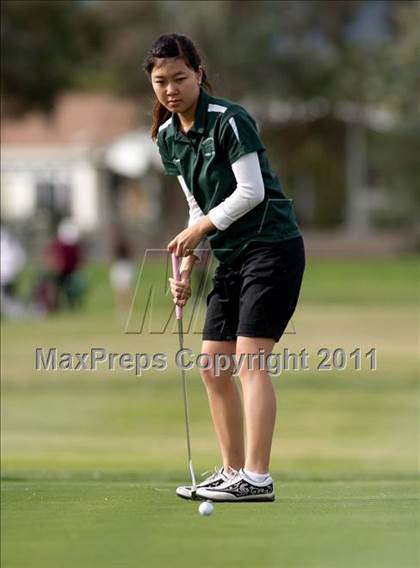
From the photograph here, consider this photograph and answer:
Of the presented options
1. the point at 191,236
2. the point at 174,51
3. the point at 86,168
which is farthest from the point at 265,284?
the point at 86,168

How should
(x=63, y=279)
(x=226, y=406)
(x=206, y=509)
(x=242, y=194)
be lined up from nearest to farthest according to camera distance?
A: (x=206, y=509) → (x=242, y=194) → (x=226, y=406) → (x=63, y=279)

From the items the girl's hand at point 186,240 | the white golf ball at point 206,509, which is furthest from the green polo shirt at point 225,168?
the white golf ball at point 206,509

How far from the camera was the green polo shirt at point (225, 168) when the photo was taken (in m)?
7.07

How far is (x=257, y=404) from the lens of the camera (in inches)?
281

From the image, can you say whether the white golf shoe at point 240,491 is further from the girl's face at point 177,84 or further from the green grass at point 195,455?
the girl's face at point 177,84

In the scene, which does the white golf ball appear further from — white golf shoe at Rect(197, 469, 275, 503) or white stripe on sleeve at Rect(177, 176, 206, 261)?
white stripe on sleeve at Rect(177, 176, 206, 261)

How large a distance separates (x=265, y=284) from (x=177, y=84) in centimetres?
89

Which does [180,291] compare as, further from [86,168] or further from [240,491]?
[86,168]

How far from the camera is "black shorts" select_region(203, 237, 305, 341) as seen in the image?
23.5 feet

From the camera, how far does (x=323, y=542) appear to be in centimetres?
588

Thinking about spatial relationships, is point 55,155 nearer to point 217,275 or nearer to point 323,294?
point 323,294

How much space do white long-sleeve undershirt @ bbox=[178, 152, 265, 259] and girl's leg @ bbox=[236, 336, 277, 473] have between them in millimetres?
502

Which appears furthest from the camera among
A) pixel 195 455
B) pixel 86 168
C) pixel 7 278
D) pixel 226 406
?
pixel 86 168

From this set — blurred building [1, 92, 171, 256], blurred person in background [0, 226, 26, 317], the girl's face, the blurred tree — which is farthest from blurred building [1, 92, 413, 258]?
the girl's face
